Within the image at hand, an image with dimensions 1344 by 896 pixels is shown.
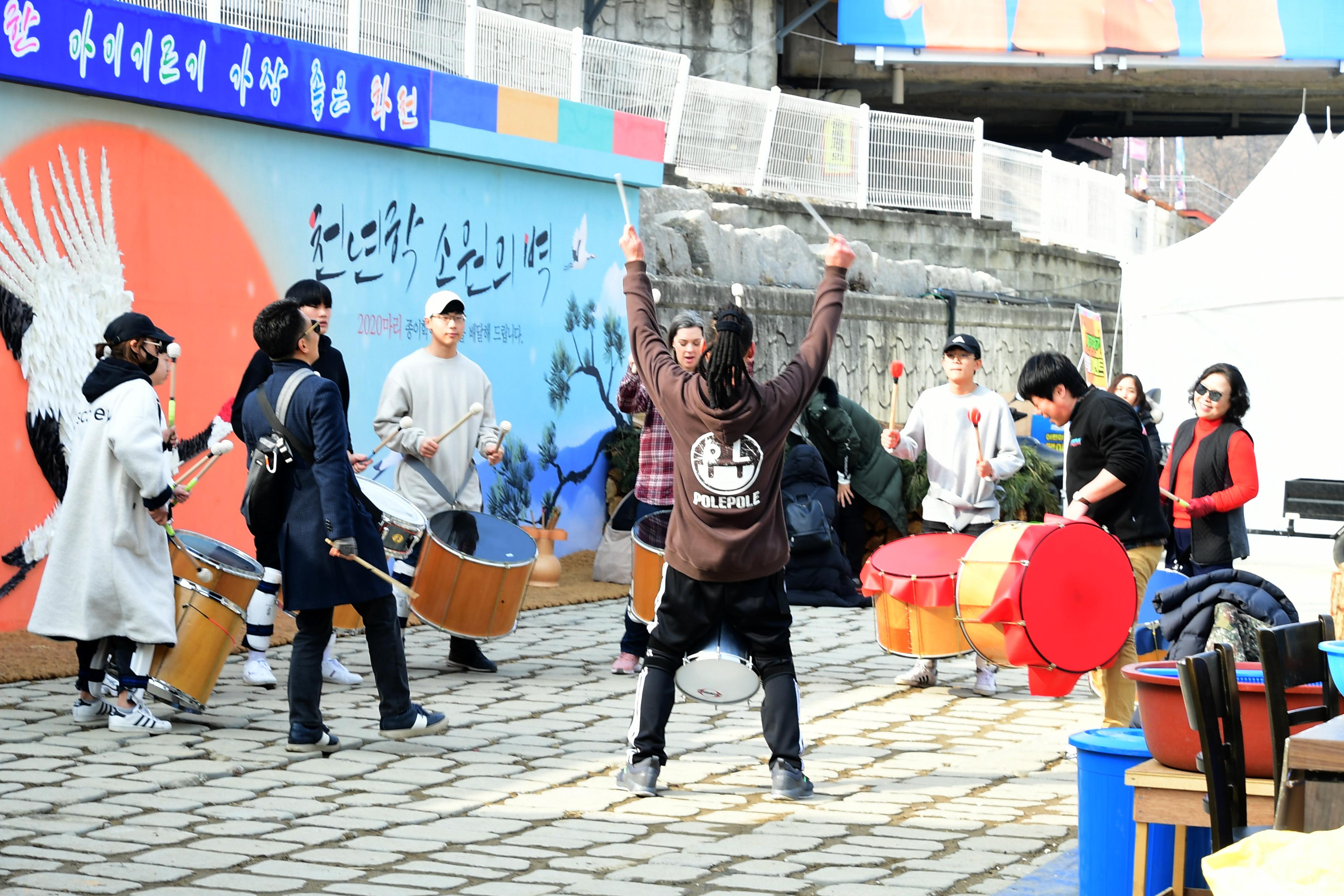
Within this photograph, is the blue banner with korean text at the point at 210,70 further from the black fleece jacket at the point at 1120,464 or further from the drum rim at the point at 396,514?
the black fleece jacket at the point at 1120,464

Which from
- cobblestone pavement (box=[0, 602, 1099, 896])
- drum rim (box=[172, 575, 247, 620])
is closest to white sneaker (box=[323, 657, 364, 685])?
cobblestone pavement (box=[0, 602, 1099, 896])

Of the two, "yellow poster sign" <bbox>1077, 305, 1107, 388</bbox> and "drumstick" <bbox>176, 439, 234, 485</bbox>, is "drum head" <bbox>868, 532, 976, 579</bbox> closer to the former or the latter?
"drumstick" <bbox>176, 439, 234, 485</bbox>

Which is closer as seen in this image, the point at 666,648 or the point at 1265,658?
the point at 1265,658

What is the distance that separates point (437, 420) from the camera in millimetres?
8430

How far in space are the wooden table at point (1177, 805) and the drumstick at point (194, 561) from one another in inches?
163

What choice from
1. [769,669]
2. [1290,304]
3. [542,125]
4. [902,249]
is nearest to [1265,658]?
[769,669]

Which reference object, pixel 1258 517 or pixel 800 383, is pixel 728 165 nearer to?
pixel 1258 517

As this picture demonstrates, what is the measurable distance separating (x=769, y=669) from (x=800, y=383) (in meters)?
0.97

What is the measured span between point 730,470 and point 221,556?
8.36 ft

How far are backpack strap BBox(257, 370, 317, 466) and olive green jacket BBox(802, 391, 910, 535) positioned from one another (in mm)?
5990

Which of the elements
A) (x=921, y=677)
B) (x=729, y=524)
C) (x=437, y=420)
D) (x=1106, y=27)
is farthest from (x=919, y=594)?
(x=1106, y=27)

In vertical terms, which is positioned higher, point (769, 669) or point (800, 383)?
point (800, 383)

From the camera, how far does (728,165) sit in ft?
64.1

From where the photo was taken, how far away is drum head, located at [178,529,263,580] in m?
7.00
